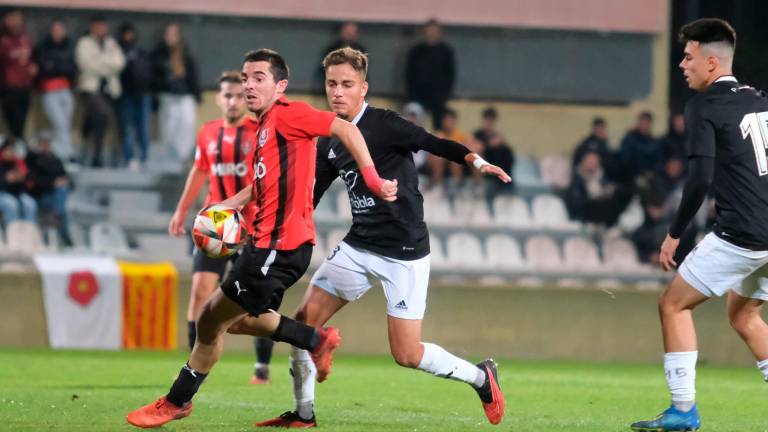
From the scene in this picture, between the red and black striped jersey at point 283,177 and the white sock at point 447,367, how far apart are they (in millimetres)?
953

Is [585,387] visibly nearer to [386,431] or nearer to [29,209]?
[386,431]

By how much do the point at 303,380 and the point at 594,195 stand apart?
10881mm

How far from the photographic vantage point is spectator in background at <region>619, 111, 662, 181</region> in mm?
17812

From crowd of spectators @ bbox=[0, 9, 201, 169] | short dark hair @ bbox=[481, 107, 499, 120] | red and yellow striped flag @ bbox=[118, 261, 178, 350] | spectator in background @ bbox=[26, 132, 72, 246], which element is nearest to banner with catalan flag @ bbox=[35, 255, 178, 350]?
red and yellow striped flag @ bbox=[118, 261, 178, 350]

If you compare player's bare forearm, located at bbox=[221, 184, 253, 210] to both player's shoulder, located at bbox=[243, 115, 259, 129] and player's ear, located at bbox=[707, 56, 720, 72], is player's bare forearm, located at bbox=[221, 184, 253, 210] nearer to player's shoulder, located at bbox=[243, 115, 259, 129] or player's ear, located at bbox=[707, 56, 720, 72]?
player's ear, located at bbox=[707, 56, 720, 72]

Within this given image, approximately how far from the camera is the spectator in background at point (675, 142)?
58.8ft

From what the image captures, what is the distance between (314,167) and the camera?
698 cm

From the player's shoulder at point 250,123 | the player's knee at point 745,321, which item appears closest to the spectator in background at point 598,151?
the player's shoulder at point 250,123

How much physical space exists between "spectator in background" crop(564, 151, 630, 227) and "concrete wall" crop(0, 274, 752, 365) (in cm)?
223

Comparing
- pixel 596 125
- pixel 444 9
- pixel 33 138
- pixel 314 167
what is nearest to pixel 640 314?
pixel 596 125

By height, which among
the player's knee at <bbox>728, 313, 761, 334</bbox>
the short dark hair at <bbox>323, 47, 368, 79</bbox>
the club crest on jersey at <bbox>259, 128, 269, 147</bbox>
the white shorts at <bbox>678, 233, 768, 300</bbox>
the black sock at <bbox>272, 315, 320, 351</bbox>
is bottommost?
the player's knee at <bbox>728, 313, 761, 334</bbox>

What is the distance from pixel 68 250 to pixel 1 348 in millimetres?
1986

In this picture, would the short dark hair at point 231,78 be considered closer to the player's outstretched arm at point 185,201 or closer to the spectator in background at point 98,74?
the player's outstretched arm at point 185,201

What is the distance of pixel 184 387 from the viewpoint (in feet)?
22.6
